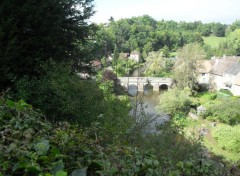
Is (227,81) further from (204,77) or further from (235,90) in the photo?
(204,77)

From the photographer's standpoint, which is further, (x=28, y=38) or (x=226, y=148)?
(x=226, y=148)

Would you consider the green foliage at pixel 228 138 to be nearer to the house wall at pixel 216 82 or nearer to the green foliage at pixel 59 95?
the green foliage at pixel 59 95

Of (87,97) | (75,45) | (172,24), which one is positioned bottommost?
(87,97)

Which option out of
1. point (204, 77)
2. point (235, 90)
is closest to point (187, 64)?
point (235, 90)

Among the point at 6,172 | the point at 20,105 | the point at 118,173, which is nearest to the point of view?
the point at 6,172

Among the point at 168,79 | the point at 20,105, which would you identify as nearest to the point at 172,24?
the point at 168,79

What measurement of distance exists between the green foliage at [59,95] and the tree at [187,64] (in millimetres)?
27570

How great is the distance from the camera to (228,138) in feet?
67.3

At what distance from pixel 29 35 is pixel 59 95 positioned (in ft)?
8.73

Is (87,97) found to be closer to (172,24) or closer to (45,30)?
(45,30)

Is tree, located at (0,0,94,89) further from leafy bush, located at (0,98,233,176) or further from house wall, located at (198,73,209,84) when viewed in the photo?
house wall, located at (198,73,209,84)

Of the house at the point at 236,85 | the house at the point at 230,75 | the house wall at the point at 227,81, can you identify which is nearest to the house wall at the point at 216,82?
the house wall at the point at 227,81

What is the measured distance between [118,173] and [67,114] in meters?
6.38

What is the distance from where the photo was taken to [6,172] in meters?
1.95
